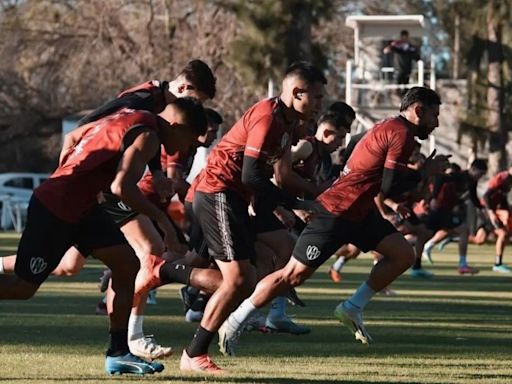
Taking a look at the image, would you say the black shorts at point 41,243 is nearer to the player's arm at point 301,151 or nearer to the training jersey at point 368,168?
the training jersey at point 368,168

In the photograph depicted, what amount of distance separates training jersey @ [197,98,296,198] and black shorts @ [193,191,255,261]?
0.07m

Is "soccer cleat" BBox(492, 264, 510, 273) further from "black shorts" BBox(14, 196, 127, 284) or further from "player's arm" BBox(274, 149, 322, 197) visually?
"black shorts" BBox(14, 196, 127, 284)

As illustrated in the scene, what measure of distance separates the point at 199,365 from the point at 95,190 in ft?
4.79

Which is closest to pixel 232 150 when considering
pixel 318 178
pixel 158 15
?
pixel 318 178

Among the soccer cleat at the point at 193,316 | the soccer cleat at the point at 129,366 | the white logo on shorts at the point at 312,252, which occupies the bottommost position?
the soccer cleat at the point at 193,316

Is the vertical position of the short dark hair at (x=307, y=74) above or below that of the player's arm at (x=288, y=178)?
above

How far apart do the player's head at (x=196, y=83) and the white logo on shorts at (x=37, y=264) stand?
2374 mm

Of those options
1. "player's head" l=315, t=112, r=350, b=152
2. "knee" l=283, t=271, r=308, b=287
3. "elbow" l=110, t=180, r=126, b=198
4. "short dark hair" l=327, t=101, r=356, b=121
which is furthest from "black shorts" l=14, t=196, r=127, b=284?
"short dark hair" l=327, t=101, r=356, b=121

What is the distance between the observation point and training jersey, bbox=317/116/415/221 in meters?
11.7

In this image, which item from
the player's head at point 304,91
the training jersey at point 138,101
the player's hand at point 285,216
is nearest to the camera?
the player's head at point 304,91

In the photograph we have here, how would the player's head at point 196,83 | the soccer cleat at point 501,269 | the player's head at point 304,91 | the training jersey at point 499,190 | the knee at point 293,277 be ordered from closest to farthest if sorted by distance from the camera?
the player's head at point 304,91 < the player's head at point 196,83 < the knee at point 293,277 < the soccer cleat at point 501,269 < the training jersey at point 499,190

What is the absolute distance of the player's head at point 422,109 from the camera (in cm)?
1194

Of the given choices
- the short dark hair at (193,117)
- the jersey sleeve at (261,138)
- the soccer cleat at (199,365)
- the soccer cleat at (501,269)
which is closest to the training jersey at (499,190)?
the soccer cleat at (501,269)

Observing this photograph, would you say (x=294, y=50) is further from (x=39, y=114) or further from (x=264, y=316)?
(x=264, y=316)
